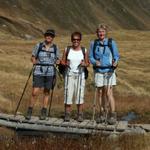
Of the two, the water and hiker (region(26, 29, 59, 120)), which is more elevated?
hiker (region(26, 29, 59, 120))

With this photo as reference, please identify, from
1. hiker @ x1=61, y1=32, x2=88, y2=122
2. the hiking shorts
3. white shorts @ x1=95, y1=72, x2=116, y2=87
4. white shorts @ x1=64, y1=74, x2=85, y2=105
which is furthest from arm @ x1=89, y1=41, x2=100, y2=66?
the hiking shorts

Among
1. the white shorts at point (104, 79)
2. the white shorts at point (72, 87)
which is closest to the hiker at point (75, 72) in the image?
the white shorts at point (72, 87)

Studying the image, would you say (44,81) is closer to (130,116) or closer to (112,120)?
(112,120)

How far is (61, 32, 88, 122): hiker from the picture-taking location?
1650 cm

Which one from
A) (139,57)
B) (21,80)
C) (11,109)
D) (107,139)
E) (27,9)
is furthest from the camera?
(27,9)

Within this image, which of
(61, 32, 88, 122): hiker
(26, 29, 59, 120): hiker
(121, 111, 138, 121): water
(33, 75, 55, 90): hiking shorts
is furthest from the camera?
(121, 111, 138, 121): water

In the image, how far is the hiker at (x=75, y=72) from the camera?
650 inches

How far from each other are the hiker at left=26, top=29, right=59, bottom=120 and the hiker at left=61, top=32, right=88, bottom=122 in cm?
39

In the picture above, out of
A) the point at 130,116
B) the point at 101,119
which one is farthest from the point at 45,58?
the point at 130,116

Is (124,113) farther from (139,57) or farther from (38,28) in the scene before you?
(38,28)

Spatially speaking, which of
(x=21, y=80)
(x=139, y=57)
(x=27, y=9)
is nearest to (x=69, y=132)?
(x=21, y=80)

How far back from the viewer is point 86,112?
82.7 feet

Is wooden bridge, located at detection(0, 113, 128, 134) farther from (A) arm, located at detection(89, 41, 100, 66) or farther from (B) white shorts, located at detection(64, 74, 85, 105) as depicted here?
(A) arm, located at detection(89, 41, 100, 66)

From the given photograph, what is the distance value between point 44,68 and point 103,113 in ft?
7.67
